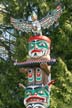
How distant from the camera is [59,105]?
51.5 ft

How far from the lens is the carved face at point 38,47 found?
12.9 metres

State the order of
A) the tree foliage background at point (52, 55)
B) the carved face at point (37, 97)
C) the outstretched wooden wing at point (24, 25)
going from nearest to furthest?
1. the carved face at point (37, 97)
2. the outstretched wooden wing at point (24, 25)
3. the tree foliage background at point (52, 55)

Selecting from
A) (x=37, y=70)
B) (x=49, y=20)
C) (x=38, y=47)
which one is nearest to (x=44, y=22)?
(x=49, y=20)

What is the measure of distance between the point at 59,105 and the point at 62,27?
2913 mm

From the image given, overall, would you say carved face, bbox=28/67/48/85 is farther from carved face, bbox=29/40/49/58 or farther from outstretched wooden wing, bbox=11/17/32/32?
outstretched wooden wing, bbox=11/17/32/32

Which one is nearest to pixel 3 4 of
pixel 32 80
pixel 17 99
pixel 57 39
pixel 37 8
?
pixel 37 8

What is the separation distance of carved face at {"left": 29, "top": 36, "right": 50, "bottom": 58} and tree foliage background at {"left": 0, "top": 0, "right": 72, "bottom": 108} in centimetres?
277

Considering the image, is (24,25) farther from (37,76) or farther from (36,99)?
(36,99)

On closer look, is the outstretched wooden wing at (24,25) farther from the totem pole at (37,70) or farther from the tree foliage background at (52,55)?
the tree foliage background at (52,55)

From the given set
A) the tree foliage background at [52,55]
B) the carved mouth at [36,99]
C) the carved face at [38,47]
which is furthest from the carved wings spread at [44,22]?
the tree foliage background at [52,55]

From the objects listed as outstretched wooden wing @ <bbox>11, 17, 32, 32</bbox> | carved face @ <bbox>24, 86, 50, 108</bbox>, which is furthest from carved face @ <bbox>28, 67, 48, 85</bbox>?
outstretched wooden wing @ <bbox>11, 17, 32, 32</bbox>

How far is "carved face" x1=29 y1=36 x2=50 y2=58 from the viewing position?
42.4 ft

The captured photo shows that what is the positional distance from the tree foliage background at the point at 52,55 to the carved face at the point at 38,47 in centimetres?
277

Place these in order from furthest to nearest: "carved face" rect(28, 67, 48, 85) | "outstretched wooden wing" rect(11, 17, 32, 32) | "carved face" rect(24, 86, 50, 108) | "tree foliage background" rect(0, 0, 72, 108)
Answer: "tree foliage background" rect(0, 0, 72, 108) < "outstretched wooden wing" rect(11, 17, 32, 32) < "carved face" rect(28, 67, 48, 85) < "carved face" rect(24, 86, 50, 108)
